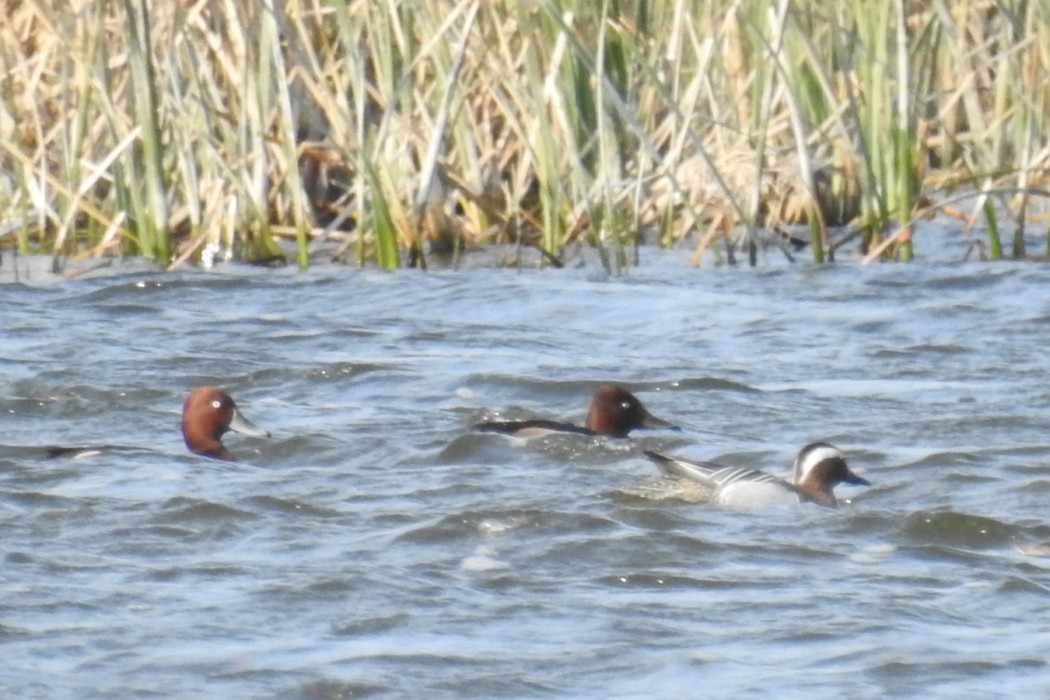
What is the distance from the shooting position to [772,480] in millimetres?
6141

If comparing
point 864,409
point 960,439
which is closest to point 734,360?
point 864,409

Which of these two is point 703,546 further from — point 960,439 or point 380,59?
point 380,59

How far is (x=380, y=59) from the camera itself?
372 inches

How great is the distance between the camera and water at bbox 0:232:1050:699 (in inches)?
174

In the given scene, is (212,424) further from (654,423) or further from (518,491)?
(654,423)

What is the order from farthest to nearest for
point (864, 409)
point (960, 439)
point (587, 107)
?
point (587, 107)
point (864, 409)
point (960, 439)

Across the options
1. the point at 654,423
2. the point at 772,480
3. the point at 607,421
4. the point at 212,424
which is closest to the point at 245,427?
the point at 212,424

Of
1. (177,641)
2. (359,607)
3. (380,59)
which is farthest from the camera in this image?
(380,59)

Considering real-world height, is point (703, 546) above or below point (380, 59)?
below

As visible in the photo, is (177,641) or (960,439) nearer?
(177,641)

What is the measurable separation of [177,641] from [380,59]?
5.26 m

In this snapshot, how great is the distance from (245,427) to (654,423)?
1.30 metres

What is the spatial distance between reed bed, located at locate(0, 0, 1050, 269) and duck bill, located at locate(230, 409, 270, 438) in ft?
6.60

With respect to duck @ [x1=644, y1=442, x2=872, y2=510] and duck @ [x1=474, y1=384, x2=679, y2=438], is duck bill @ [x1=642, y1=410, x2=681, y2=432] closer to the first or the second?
duck @ [x1=474, y1=384, x2=679, y2=438]
